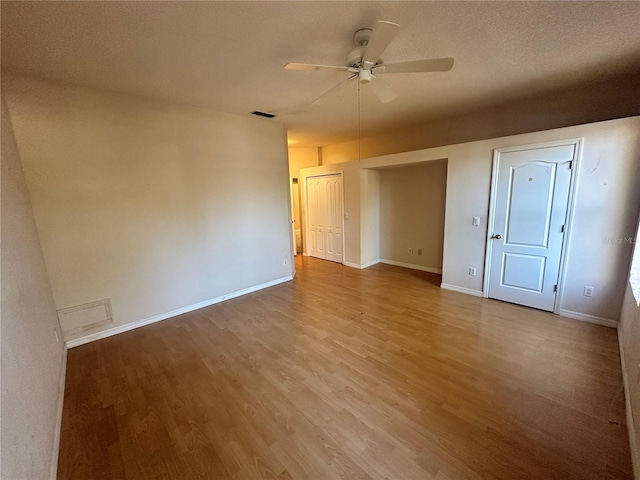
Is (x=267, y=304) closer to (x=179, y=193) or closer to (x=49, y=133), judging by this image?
(x=179, y=193)

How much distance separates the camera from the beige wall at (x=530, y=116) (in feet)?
9.59

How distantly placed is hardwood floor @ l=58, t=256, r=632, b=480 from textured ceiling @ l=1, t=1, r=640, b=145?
2.73 metres

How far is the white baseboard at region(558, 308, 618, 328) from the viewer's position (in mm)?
2807

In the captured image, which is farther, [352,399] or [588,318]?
[588,318]

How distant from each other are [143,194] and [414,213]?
455 cm

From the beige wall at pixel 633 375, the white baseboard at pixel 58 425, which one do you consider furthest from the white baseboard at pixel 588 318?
the white baseboard at pixel 58 425

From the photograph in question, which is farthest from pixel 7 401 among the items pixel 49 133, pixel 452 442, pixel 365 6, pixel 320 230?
pixel 320 230

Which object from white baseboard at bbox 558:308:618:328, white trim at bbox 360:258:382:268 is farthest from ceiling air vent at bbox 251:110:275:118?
white baseboard at bbox 558:308:618:328

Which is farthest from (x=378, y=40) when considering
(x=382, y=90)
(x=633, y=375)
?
(x=633, y=375)

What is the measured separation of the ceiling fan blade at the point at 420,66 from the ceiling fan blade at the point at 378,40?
0.10 m

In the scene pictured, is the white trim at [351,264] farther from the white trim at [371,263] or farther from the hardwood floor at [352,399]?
the hardwood floor at [352,399]

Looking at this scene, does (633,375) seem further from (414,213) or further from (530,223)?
(414,213)

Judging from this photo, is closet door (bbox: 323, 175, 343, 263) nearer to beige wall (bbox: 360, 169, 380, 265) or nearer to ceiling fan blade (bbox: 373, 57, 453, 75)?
beige wall (bbox: 360, 169, 380, 265)

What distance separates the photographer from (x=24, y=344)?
1520 mm
